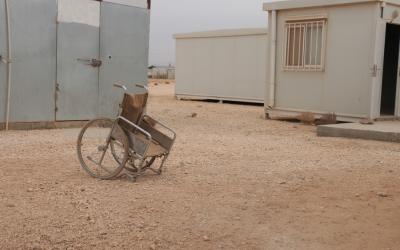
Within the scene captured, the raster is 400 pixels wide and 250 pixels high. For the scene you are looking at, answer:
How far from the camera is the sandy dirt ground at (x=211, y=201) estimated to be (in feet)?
12.8

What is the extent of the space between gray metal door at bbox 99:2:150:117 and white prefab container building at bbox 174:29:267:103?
255 inches

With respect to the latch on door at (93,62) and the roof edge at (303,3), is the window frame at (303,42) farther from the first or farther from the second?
the latch on door at (93,62)

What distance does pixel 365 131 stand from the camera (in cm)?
923

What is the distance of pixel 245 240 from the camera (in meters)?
3.89

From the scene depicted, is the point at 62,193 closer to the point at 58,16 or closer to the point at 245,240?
the point at 245,240

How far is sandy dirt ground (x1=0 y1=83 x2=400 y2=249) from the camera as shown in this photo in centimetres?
389

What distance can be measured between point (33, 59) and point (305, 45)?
5640mm

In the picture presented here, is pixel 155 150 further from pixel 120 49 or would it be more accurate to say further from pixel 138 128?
pixel 120 49

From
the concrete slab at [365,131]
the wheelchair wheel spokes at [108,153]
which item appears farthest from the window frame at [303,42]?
the wheelchair wheel spokes at [108,153]

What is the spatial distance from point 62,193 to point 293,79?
814 cm

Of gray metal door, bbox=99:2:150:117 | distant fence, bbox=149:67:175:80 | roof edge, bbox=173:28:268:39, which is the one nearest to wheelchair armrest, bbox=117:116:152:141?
gray metal door, bbox=99:2:150:117

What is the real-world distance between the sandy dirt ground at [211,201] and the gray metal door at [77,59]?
207 cm

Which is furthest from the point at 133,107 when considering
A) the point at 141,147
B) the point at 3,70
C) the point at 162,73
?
the point at 162,73

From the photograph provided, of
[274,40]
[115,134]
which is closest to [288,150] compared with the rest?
[115,134]
